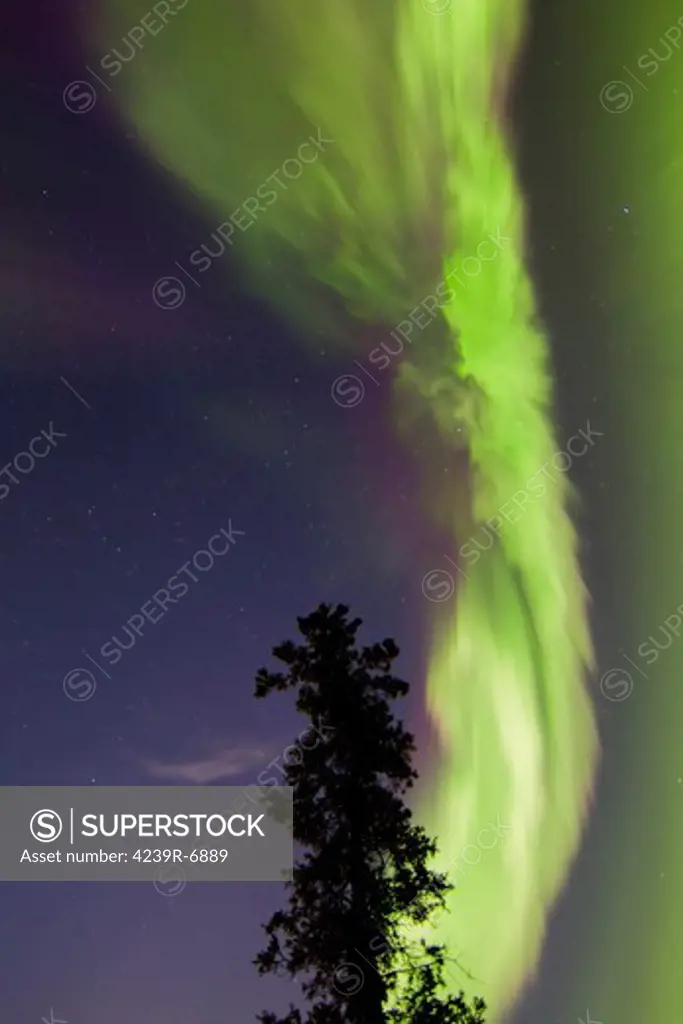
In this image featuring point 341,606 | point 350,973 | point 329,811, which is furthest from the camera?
point 341,606

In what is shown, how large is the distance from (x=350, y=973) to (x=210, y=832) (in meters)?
3.62

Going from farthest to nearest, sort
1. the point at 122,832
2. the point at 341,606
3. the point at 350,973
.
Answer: the point at 122,832 → the point at 341,606 → the point at 350,973

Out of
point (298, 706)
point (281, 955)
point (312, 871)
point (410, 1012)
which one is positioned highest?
point (298, 706)

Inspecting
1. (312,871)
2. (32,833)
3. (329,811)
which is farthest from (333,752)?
(32,833)

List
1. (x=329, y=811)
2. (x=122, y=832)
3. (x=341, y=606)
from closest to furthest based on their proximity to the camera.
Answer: (x=329, y=811) < (x=341, y=606) < (x=122, y=832)

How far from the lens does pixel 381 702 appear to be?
12273 millimetres

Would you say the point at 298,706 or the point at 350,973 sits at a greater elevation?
the point at 298,706

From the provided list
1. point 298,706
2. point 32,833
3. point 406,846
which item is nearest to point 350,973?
point 406,846

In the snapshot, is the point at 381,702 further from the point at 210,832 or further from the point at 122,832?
the point at 122,832

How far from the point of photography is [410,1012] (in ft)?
37.5

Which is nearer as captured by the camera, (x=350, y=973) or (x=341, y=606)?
(x=350, y=973)

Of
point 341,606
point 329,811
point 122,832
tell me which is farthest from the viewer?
point 122,832

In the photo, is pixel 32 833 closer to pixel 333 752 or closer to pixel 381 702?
pixel 333 752

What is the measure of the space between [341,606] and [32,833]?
23.1ft
